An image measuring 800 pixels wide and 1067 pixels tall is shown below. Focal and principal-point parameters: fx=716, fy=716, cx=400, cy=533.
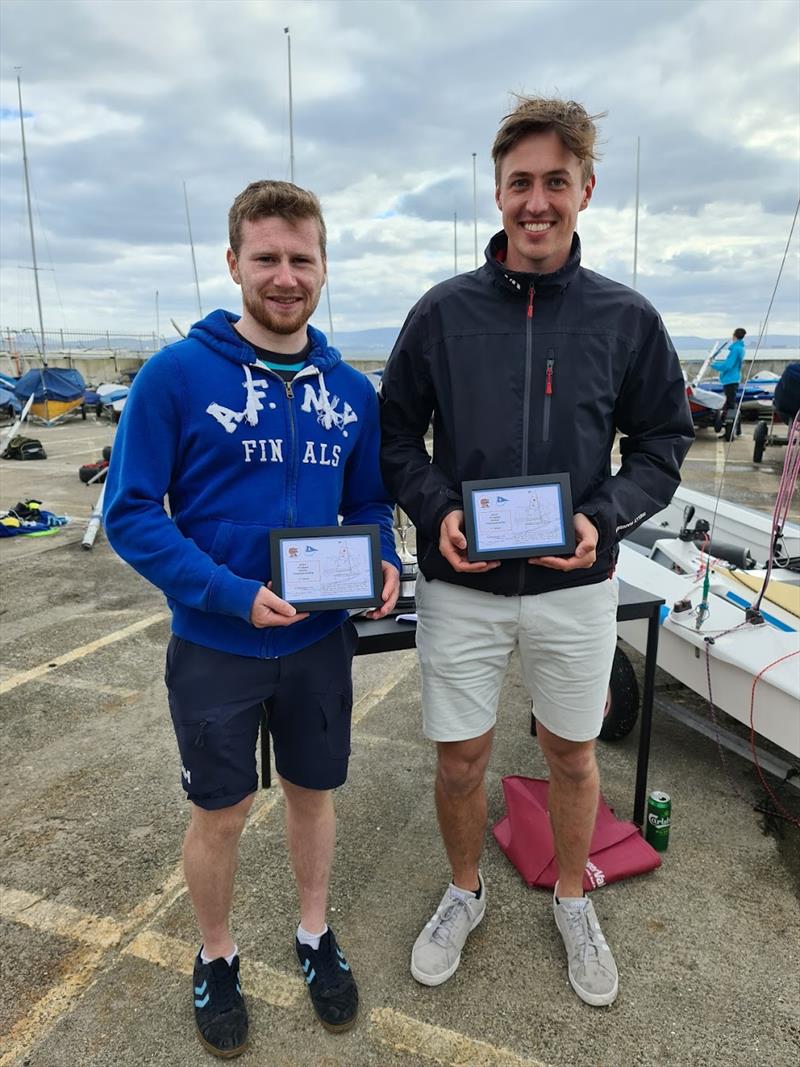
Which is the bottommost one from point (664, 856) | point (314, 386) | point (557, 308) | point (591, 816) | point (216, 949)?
point (664, 856)

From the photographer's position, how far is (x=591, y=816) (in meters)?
2.17

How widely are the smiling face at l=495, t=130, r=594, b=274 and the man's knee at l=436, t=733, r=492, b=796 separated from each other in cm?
134

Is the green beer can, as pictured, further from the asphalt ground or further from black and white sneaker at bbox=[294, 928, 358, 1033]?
black and white sneaker at bbox=[294, 928, 358, 1033]

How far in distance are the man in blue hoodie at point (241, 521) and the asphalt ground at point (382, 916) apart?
203 millimetres

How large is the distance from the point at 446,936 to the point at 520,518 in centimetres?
130

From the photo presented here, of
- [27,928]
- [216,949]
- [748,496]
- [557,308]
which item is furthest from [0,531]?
[748,496]

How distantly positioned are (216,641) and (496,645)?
30.9 inches

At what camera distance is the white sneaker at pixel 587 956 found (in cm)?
203

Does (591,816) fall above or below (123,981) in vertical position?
above

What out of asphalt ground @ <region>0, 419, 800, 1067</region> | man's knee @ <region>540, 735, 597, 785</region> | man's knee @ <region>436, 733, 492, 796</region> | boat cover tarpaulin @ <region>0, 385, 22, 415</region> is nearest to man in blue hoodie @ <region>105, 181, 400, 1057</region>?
asphalt ground @ <region>0, 419, 800, 1067</region>

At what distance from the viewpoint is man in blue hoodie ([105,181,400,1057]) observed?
5.39 feet

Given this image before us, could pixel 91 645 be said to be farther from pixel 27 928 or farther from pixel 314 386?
pixel 314 386

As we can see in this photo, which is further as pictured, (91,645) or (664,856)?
(91,645)

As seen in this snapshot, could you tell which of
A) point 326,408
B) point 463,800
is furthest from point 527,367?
point 463,800
